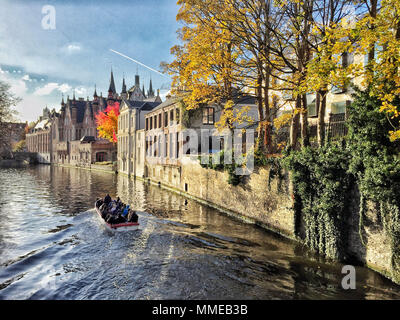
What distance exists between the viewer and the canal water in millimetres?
8211

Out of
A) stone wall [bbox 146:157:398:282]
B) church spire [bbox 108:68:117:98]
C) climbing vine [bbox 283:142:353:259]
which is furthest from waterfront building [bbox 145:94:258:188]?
A: church spire [bbox 108:68:117:98]

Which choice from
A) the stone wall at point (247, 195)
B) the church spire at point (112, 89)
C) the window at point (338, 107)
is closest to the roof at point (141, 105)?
A: the stone wall at point (247, 195)

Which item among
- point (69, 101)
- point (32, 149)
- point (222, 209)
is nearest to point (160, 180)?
point (222, 209)

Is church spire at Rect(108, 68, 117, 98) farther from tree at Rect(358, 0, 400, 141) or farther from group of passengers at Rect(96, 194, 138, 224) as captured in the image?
tree at Rect(358, 0, 400, 141)

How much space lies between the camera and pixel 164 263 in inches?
401

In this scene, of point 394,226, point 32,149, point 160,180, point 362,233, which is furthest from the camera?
point 32,149

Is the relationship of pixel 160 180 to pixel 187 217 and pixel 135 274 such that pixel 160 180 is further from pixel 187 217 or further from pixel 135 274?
pixel 135 274

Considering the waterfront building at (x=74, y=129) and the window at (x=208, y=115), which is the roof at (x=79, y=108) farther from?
the window at (x=208, y=115)

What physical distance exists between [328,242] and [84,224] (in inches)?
486

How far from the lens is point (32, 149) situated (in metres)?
99.7

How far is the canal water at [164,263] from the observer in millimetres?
8211

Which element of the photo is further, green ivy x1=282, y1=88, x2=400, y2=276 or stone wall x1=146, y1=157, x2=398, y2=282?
stone wall x1=146, y1=157, x2=398, y2=282

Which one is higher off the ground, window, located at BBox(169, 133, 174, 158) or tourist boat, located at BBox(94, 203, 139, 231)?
window, located at BBox(169, 133, 174, 158)

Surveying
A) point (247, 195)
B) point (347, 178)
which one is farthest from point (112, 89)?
point (347, 178)
